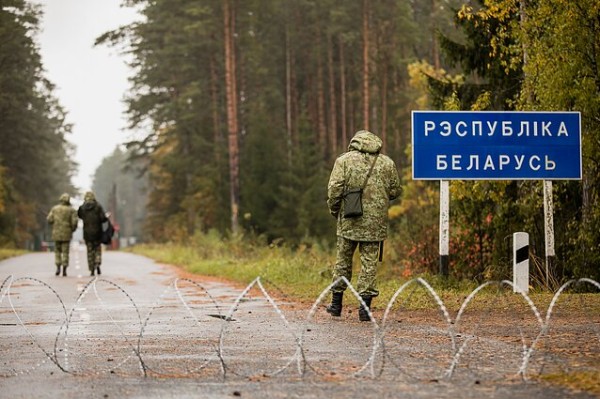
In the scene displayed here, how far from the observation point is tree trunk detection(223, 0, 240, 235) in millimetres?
39594

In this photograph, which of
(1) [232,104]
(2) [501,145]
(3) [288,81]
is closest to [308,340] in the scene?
(2) [501,145]

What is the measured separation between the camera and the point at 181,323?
1148cm

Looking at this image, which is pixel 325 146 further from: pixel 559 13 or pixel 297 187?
pixel 559 13

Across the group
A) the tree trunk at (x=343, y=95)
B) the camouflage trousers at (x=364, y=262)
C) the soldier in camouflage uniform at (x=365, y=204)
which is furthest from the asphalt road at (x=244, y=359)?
the tree trunk at (x=343, y=95)

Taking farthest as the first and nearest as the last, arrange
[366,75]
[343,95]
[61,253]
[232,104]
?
[343,95] < [366,75] < [232,104] < [61,253]

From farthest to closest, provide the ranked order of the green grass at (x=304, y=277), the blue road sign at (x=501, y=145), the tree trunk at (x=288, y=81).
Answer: the tree trunk at (x=288, y=81) → the blue road sign at (x=501, y=145) → the green grass at (x=304, y=277)

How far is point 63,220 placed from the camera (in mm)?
24531

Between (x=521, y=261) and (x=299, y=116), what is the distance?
40.1 m

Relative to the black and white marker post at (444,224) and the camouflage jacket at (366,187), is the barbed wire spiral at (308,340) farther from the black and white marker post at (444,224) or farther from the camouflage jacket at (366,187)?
the black and white marker post at (444,224)

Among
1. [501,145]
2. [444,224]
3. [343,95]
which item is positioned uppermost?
[343,95]

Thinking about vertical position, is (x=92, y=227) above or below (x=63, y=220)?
below

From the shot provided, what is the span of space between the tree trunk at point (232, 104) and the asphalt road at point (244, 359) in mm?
26688

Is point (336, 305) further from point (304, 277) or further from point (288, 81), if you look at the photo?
point (288, 81)

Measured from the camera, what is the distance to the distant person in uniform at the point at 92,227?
79.0ft
